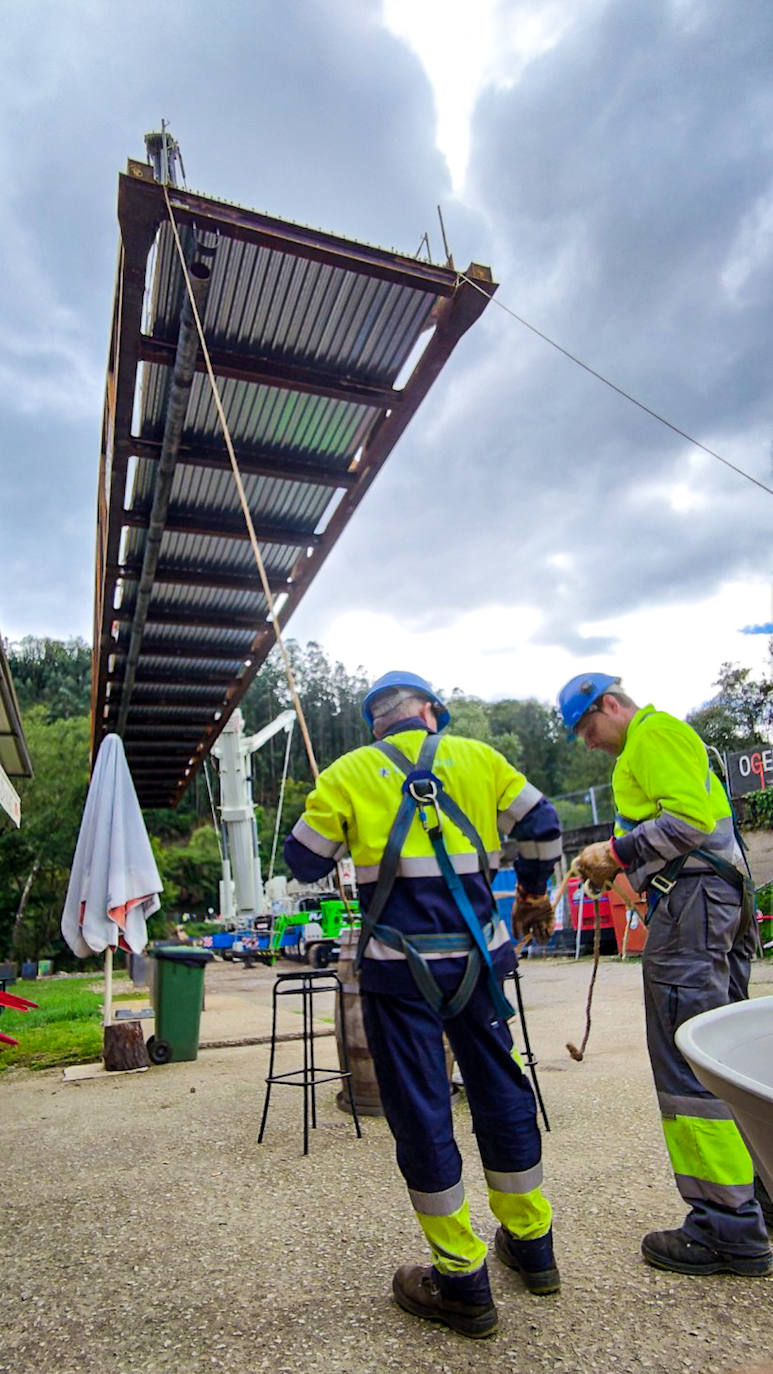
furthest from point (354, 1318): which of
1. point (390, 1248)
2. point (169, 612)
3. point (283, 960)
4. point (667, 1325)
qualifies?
point (283, 960)

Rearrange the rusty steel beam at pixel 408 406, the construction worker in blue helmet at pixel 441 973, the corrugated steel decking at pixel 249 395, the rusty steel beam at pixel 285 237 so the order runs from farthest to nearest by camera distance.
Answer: the rusty steel beam at pixel 408 406 < the corrugated steel decking at pixel 249 395 < the rusty steel beam at pixel 285 237 < the construction worker in blue helmet at pixel 441 973

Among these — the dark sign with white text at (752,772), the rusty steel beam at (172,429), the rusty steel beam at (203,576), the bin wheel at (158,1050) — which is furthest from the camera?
the dark sign with white text at (752,772)

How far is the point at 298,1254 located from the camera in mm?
2822

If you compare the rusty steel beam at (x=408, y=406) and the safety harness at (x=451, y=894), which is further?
the rusty steel beam at (x=408, y=406)

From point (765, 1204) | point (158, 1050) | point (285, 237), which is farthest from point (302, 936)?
point (765, 1204)

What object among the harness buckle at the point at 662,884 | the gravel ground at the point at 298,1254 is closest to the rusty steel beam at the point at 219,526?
the gravel ground at the point at 298,1254

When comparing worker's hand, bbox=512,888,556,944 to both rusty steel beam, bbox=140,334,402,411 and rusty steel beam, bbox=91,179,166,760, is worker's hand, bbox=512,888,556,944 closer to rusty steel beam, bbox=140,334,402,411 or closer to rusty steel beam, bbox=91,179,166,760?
rusty steel beam, bbox=91,179,166,760

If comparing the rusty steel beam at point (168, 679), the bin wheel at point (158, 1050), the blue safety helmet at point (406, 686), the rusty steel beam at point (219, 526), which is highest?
the rusty steel beam at point (219, 526)

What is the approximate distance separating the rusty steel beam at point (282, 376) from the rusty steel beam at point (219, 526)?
6.11 feet

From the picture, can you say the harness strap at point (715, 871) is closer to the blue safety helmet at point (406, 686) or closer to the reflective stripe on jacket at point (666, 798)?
the reflective stripe on jacket at point (666, 798)

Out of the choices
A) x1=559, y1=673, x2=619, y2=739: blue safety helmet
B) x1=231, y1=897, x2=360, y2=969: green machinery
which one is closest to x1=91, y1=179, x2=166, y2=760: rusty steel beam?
x1=559, y1=673, x2=619, y2=739: blue safety helmet

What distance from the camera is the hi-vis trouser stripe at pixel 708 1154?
244 centimetres

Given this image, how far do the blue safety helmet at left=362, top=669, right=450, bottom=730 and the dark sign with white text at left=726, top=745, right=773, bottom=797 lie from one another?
1684 cm

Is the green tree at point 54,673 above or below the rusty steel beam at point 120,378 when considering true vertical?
above
